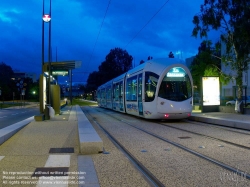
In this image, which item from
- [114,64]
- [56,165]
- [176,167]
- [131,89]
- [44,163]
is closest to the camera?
[176,167]

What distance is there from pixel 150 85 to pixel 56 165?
1209 centimetres

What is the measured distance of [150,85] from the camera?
1936 cm

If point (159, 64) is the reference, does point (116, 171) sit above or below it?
below

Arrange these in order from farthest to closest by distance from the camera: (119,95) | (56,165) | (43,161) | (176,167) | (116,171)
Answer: (119,95) < (43,161) < (56,165) < (176,167) < (116,171)

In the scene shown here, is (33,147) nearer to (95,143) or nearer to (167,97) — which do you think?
(95,143)

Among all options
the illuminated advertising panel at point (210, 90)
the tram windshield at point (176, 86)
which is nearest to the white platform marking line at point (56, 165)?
the tram windshield at point (176, 86)

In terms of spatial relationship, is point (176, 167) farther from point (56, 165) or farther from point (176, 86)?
point (176, 86)

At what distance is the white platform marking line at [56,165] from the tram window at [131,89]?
13452 mm

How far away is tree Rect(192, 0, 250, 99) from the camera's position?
80.0 ft

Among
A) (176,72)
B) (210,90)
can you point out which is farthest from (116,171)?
(210,90)

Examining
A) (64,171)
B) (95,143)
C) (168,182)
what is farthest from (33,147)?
(168,182)

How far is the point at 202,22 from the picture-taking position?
2600 cm

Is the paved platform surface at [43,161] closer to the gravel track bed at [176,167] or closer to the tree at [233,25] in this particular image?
the gravel track bed at [176,167]

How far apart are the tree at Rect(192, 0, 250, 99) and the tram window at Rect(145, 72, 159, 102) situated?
8521mm
